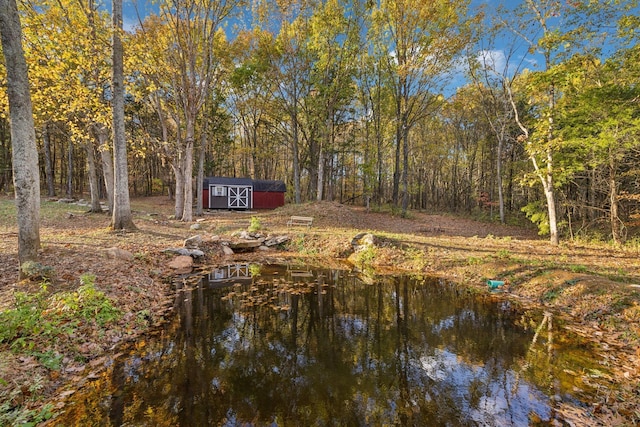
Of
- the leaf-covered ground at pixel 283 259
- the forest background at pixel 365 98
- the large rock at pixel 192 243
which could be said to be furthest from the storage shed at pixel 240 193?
the large rock at pixel 192 243

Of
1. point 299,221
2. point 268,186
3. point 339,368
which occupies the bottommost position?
point 339,368

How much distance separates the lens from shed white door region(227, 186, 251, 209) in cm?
2519

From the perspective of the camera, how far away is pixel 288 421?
9.31 feet

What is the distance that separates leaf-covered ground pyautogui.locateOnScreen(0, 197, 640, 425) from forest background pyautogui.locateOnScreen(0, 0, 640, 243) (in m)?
3.49

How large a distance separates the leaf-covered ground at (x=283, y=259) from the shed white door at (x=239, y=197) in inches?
448

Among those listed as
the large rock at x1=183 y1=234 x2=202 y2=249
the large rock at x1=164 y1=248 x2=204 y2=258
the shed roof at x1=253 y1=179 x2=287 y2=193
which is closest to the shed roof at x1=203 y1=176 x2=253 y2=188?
the shed roof at x1=253 y1=179 x2=287 y2=193

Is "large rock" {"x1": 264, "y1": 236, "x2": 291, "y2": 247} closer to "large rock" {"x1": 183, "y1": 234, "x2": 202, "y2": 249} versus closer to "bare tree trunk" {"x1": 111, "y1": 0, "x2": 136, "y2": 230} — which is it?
"large rock" {"x1": 183, "y1": 234, "x2": 202, "y2": 249}

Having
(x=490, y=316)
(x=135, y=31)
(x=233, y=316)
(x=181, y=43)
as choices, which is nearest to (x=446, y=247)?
(x=490, y=316)

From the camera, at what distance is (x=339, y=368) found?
3.75 metres

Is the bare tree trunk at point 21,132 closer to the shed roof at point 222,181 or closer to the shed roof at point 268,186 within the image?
the shed roof at point 222,181

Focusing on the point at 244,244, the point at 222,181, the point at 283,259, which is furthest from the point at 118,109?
the point at 222,181

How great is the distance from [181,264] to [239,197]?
17.4 meters

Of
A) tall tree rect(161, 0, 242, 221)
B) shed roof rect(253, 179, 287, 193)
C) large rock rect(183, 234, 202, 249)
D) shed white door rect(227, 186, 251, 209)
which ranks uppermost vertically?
tall tree rect(161, 0, 242, 221)

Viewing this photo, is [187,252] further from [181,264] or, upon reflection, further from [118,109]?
[118,109]
